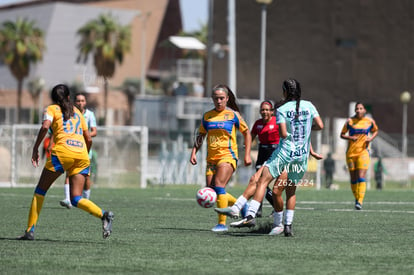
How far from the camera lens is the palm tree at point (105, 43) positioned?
8375 centimetres

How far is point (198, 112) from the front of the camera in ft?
201

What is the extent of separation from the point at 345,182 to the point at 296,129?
91.5 ft

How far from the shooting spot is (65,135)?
1223cm

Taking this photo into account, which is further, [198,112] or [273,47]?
[273,47]

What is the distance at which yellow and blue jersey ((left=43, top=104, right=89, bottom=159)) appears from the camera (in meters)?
12.2

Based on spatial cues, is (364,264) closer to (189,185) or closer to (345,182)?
(189,185)

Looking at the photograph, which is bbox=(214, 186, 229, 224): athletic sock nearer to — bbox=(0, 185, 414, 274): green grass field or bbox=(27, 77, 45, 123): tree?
bbox=(0, 185, 414, 274): green grass field

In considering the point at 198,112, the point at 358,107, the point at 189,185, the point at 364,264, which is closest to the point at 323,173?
the point at 189,185

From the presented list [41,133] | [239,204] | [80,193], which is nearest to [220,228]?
[239,204]

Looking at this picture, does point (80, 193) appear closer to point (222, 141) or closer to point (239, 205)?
point (239, 205)

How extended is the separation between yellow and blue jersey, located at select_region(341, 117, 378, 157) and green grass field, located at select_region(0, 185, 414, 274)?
2948 mm

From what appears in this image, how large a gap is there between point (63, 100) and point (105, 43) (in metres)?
73.4

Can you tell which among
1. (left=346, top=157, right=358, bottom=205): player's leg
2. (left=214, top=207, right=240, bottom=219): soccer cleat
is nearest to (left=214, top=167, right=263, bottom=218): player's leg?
(left=214, top=207, right=240, bottom=219): soccer cleat

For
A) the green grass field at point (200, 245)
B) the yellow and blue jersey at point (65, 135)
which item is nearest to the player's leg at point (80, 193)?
the yellow and blue jersey at point (65, 135)
